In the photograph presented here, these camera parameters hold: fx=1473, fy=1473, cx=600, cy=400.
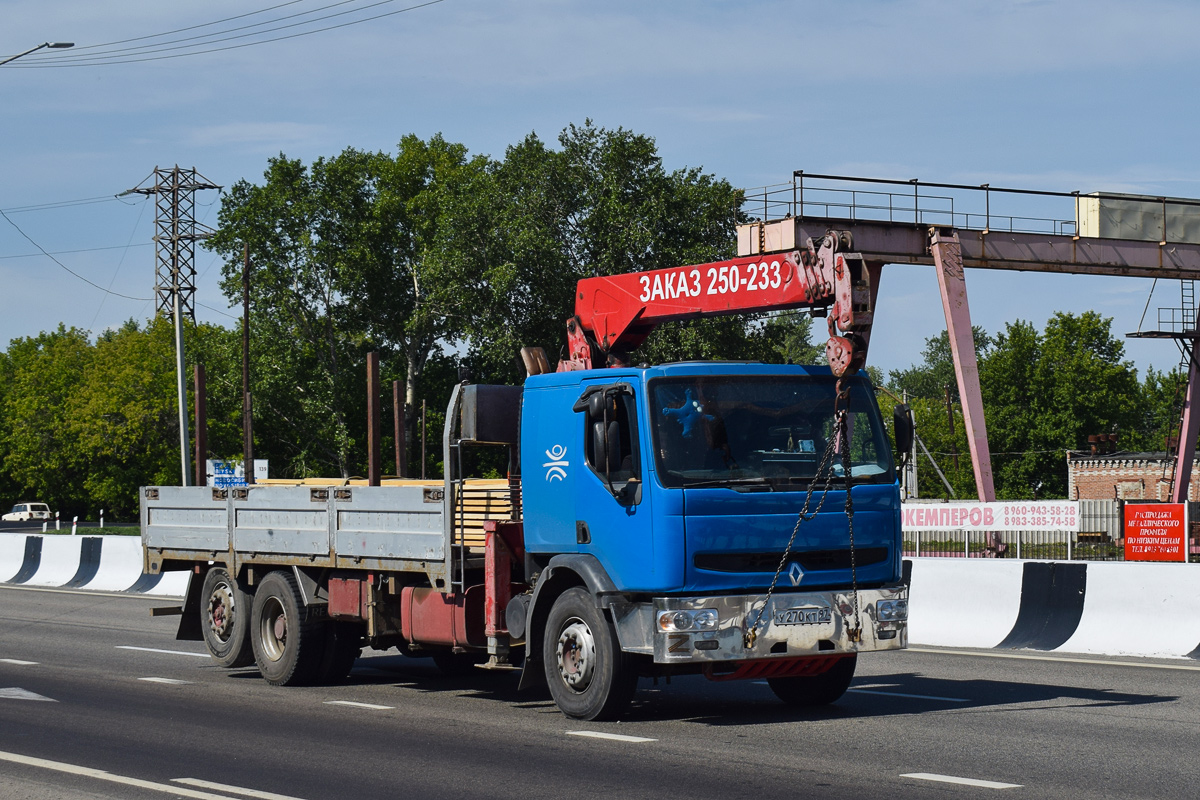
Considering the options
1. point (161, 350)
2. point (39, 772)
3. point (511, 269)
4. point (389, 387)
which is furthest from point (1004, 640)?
point (161, 350)

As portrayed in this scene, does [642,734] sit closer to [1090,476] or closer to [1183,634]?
[1183,634]

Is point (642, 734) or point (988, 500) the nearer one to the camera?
point (642, 734)

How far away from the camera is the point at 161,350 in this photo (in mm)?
77688

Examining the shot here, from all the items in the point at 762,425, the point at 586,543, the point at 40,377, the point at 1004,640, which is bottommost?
the point at 1004,640

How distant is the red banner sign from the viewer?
94.0ft

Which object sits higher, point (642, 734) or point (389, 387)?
point (389, 387)

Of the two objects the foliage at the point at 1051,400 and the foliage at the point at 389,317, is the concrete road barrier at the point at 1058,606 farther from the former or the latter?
the foliage at the point at 1051,400

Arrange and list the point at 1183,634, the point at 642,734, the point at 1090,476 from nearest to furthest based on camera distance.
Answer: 1. the point at 642,734
2. the point at 1183,634
3. the point at 1090,476

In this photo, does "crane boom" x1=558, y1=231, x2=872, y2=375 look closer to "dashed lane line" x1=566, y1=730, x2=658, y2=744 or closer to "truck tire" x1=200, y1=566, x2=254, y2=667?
"dashed lane line" x1=566, y1=730, x2=658, y2=744

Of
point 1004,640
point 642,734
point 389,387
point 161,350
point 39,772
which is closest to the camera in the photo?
point 39,772

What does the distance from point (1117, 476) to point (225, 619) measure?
74386mm

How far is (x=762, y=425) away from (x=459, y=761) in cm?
311

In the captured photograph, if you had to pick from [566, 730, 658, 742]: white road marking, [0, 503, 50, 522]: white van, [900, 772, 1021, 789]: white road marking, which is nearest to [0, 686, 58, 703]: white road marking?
[566, 730, 658, 742]: white road marking

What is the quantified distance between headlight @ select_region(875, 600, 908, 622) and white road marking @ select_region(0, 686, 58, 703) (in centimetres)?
690
